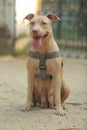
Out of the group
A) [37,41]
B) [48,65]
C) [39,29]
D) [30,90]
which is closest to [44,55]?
[48,65]

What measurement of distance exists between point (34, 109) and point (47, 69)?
27.5 inches

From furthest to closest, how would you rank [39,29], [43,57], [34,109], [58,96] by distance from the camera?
[34,109] → [58,96] → [43,57] → [39,29]

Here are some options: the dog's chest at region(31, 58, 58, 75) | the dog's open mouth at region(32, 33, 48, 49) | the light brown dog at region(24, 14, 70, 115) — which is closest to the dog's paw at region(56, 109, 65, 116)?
the light brown dog at region(24, 14, 70, 115)

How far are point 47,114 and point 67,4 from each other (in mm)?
9722

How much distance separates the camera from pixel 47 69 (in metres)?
6.65

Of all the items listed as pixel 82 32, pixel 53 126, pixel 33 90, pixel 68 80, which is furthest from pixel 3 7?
pixel 53 126

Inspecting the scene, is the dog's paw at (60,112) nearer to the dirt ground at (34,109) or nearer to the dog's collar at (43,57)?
the dirt ground at (34,109)

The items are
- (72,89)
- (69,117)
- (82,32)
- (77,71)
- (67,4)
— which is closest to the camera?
(69,117)

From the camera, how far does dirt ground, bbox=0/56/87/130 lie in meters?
6.18

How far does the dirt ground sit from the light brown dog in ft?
0.60

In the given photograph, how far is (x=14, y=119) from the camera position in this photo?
6430 mm

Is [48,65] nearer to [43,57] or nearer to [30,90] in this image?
[43,57]

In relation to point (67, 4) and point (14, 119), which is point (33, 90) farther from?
point (67, 4)

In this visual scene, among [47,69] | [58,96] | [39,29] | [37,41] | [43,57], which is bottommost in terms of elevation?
[58,96]
